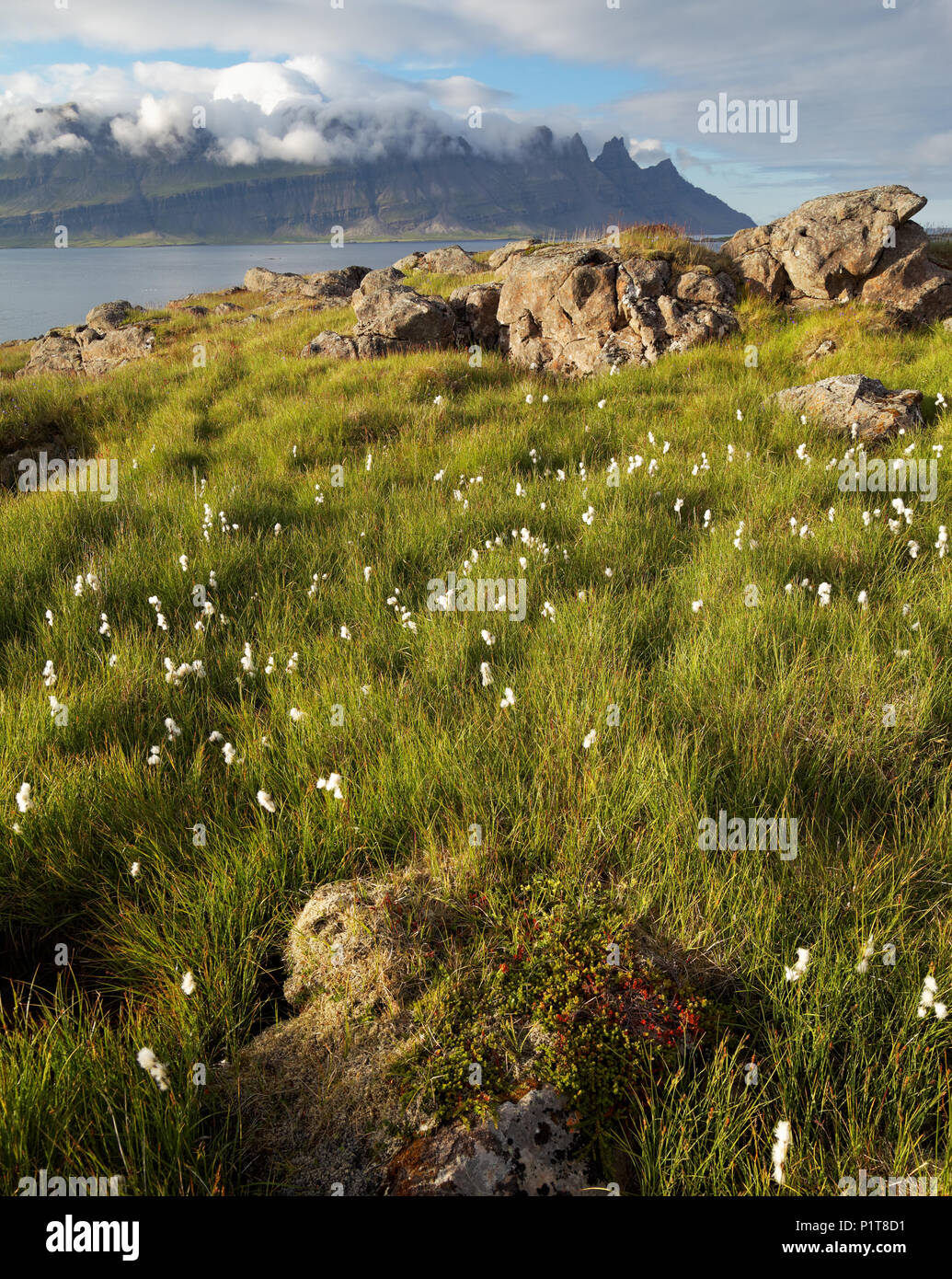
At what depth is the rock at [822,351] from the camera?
11584 mm

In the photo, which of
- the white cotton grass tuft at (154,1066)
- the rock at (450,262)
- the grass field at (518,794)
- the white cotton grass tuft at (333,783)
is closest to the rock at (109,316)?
the rock at (450,262)

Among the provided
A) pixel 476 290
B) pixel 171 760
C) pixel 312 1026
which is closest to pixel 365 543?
pixel 171 760

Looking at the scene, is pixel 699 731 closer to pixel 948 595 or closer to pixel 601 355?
pixel 948 595

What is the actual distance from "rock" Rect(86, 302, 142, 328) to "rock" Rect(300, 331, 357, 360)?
16.6 m

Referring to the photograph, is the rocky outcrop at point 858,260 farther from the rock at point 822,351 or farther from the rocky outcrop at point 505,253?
the rocky outcrop at point 505,253

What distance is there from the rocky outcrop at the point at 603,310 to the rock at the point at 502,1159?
1260cm

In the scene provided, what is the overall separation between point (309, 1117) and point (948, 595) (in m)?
5.02

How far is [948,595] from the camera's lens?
15.7ft

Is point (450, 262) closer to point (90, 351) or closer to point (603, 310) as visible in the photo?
point (90, 351)

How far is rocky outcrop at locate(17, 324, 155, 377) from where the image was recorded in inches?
820

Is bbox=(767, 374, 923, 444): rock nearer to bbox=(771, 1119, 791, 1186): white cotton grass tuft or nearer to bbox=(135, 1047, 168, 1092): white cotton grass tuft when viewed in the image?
bbox=(771, 1119, 791, 1186): white cotton grass tuft

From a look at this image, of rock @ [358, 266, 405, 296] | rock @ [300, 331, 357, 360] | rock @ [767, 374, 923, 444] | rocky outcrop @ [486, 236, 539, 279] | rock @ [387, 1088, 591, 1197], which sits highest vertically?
rocky outcrop @ [486, 236, 539, 279]

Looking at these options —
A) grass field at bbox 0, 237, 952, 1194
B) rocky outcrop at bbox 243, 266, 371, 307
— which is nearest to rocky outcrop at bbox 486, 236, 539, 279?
rocky outcrop at bbox 243, 266, 371, 307

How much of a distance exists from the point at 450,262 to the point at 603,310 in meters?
15.7
